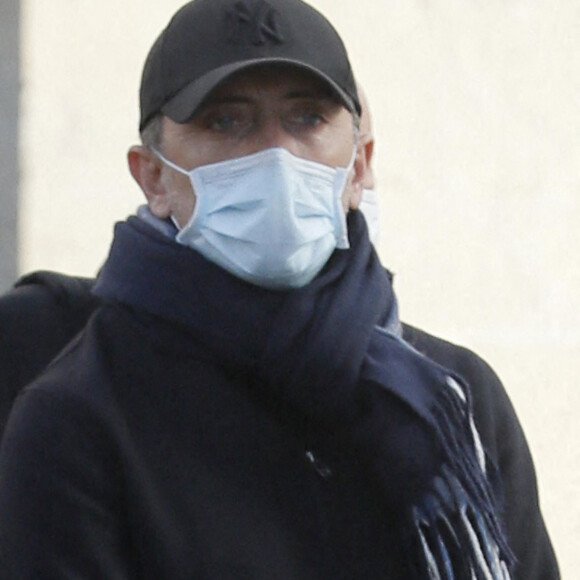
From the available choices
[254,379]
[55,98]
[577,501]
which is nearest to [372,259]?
[254,379]

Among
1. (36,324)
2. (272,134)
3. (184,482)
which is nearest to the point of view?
(184,482)

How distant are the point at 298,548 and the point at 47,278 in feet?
2.58

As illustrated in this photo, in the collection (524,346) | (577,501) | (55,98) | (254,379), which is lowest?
(577,501)

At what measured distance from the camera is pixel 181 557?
83.7 inches

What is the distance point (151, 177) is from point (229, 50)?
247 mm

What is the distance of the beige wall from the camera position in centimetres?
491

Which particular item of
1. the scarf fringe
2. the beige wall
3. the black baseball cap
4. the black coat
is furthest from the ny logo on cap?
the beige wall

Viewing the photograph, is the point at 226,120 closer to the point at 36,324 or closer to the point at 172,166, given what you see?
the point at 172,166

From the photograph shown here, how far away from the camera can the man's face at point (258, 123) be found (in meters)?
2.32

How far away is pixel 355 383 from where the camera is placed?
2336 millimetres

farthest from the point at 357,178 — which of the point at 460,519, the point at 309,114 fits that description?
the point at 460,519

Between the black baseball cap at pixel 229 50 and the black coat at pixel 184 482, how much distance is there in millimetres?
334

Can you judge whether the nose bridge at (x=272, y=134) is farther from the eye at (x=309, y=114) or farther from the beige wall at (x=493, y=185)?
the beige wall at (x=493, y=185)

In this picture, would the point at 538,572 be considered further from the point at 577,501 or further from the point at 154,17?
the point at 577,501
